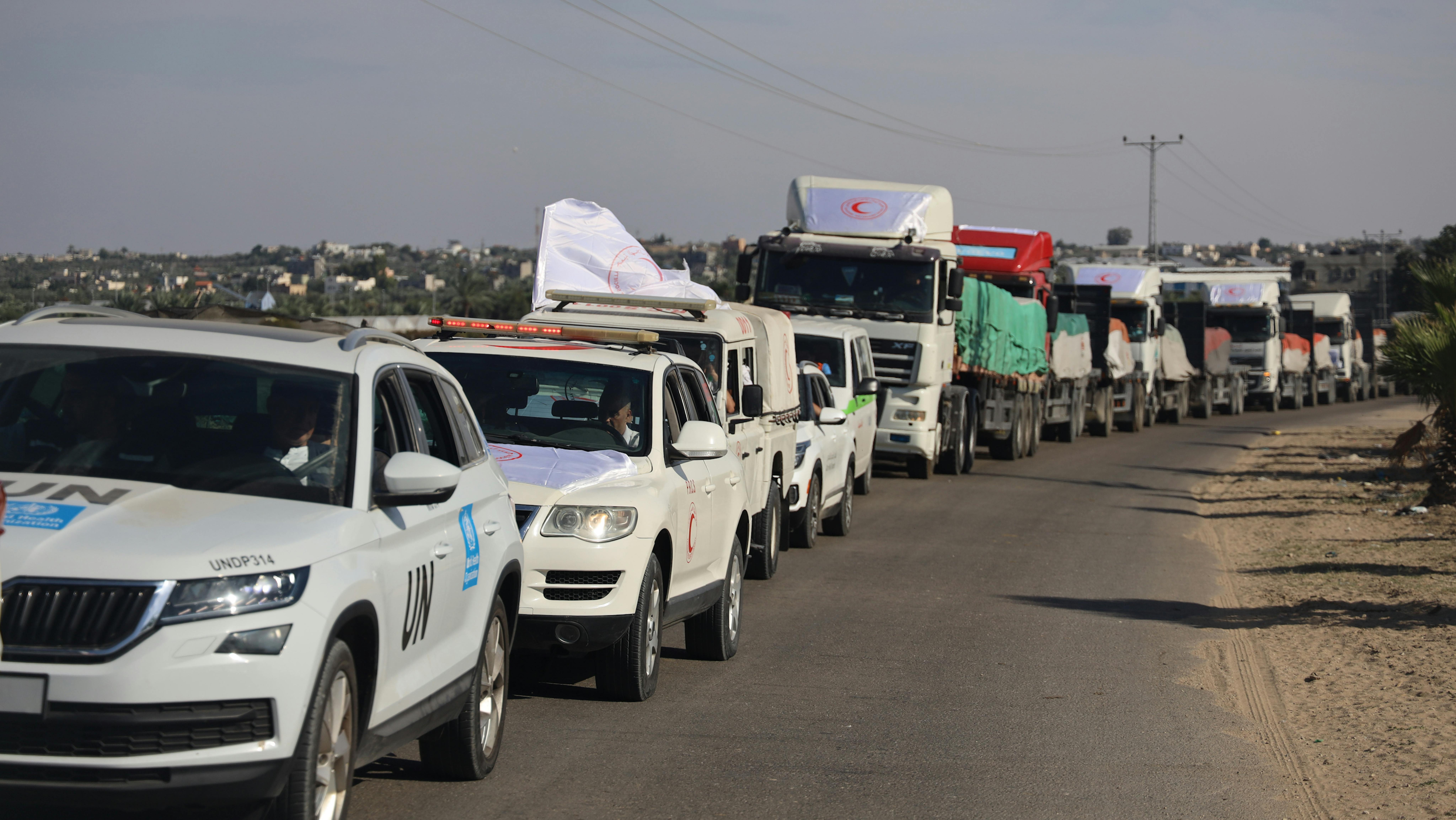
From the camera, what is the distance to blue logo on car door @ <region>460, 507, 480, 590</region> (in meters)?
5.76

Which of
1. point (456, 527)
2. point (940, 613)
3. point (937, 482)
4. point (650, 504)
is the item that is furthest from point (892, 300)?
point (456, 527)

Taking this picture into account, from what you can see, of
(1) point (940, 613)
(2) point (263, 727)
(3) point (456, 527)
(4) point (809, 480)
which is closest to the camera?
(2) point (263, 727)

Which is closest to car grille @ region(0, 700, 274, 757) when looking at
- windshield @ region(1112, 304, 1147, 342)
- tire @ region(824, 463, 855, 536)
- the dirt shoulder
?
the dirt shoulder

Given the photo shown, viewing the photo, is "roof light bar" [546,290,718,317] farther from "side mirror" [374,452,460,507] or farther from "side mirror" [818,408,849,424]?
"side mirror" [374,452,460,507]

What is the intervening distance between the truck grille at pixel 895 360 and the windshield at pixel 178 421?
17.5 metres

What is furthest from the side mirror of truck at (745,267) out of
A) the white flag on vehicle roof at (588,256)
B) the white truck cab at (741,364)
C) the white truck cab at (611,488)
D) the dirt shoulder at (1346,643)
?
the white truck cab at (611,488)

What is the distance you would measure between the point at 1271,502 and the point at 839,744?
53.2 feet

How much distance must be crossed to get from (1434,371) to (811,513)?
9027mm

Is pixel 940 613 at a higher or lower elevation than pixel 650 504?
lower

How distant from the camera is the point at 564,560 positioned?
7.43 m

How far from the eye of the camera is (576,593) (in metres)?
7.43

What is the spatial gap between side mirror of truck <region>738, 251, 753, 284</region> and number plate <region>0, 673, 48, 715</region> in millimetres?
18937

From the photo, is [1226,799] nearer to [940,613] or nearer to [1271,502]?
[940,613]

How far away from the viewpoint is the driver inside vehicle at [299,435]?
16.2 ft
